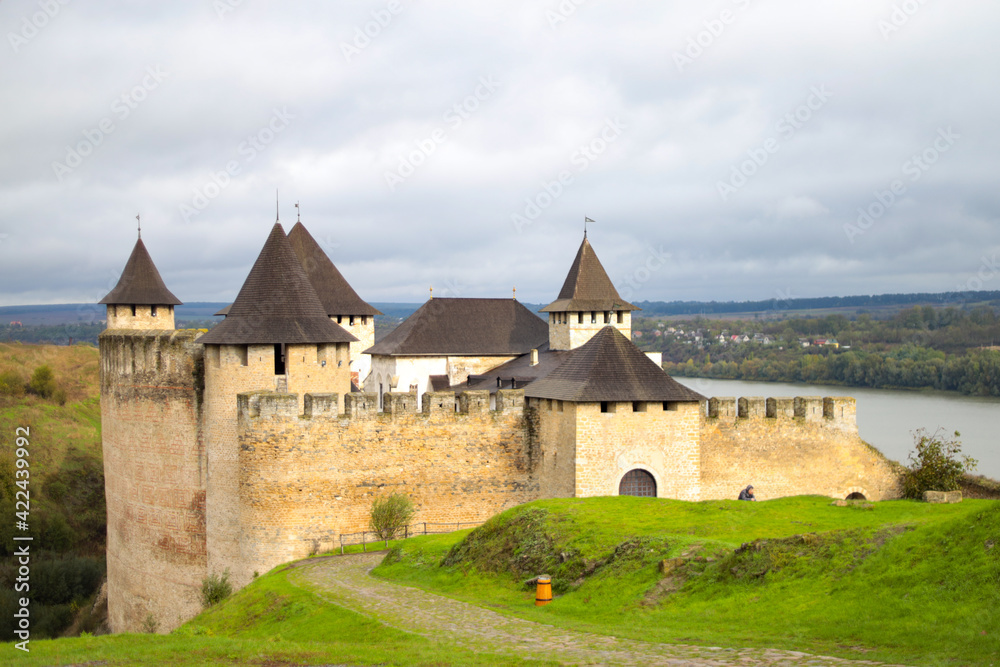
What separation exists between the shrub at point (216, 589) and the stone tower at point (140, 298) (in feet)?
29.5

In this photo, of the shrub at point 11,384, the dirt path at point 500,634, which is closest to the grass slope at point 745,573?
the dirt path at point 500,634

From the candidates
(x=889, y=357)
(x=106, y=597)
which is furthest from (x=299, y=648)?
(x=889, y=357)

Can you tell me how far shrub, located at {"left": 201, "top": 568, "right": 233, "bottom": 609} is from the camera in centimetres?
1924

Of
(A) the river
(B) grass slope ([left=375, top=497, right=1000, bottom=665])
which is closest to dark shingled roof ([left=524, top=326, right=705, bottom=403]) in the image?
(B) grass slope ([left=375, top=497, right=1000, bottom=665])

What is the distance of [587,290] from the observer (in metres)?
29.8

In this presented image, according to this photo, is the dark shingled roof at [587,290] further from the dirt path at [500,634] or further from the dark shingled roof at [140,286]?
the dirt path at [500,634]

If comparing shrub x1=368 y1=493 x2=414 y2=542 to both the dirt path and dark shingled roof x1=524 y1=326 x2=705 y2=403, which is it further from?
dark shingled roof x1=524 y1=326 x2=705 y2=403

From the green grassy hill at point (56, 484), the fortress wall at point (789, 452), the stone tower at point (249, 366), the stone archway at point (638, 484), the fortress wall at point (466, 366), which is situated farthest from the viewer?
the fortress wall at point (466, 366)

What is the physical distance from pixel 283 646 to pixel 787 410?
1376cm

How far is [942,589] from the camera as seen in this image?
855 cm

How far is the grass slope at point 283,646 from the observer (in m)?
9.36

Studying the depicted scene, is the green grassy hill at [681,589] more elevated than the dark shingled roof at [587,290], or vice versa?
the dark shingled roof at [587,290]

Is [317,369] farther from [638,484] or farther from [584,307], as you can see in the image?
[584,307]

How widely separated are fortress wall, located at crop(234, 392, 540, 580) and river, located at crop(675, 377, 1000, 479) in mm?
18062
